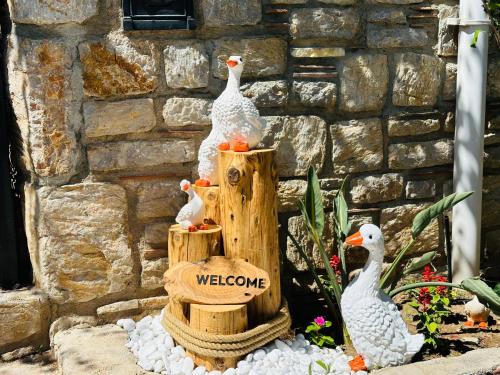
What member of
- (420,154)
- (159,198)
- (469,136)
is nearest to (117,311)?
(159,198)

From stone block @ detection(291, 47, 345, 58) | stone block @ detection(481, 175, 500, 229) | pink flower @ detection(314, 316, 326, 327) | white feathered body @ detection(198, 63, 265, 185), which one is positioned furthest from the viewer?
stone block @ detection(481, 175, 500, 229)

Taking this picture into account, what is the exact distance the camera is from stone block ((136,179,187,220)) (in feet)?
10.9

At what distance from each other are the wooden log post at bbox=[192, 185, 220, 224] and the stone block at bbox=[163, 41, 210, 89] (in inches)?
20.9

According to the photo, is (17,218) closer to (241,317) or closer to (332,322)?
(241,317)

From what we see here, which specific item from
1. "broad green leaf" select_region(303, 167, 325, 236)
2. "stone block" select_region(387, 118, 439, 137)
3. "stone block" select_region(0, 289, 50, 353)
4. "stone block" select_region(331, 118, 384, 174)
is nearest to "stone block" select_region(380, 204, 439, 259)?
"stone block" select_region(331, 118, 384, 174)

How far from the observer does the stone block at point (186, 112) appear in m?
Result: 3.29

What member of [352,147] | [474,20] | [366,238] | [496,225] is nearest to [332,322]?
[366,238]

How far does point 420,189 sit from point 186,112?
1416 mm

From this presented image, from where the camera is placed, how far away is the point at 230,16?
330 cm

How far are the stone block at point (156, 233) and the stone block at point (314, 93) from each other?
0.94 metres

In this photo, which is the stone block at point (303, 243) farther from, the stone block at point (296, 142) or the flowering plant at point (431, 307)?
the flowering plant at point (431, 307)

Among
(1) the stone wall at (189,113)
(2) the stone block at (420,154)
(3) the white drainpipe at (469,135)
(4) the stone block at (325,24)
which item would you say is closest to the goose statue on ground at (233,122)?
(1) the stone wall at (189,113)

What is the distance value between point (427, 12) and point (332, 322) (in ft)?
5.71

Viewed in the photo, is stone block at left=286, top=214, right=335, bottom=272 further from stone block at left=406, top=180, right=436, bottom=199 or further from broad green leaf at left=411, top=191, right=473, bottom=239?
broad green leaf at left=411, top=191, right=473, bottom=239
